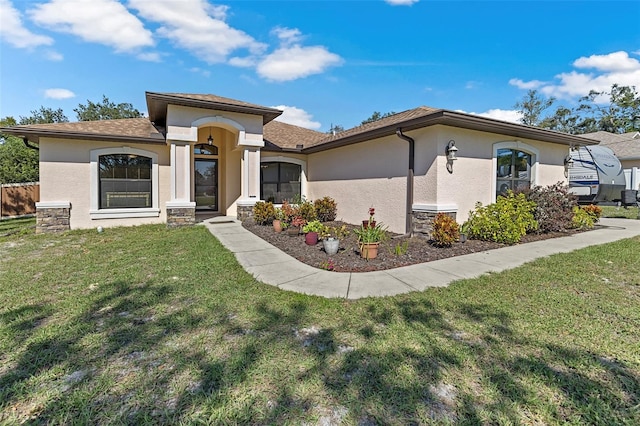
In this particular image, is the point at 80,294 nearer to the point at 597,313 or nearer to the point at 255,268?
the point at 255,268

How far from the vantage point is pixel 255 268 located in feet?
17.3

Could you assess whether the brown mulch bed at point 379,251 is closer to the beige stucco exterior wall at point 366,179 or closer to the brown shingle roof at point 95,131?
the beige stucco exterior wall at point 366,179

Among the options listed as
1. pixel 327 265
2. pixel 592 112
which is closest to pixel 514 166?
pixel 327 265

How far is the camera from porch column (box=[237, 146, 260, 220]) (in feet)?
35.0

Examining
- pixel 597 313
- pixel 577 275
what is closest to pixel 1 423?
pixel 597 313

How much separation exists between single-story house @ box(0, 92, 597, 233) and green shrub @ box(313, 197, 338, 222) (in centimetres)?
27

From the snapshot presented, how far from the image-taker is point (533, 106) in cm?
3644

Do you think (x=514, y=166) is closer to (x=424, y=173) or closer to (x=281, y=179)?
(x=424, y=173)

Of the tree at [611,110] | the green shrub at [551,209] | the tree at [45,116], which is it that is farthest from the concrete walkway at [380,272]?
the tree at [45,116]

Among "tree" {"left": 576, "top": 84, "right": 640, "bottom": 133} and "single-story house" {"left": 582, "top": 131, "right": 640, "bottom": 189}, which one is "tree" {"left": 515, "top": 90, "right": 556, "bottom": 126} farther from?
"single-story house" {"left": 582, "top": 131, "right": 640, "bottom": 189}

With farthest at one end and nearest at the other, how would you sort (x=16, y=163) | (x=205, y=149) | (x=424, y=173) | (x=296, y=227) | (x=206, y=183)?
(x=16, y=163)
(x=206, y=183)
(x=205, y=149)
(x=296, y=227)
(x=424, y=173)

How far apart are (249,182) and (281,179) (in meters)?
2.43

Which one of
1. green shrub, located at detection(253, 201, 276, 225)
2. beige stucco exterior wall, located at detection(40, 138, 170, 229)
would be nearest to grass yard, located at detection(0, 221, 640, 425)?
green shrub, located at detection(253, 201, 276, 225)

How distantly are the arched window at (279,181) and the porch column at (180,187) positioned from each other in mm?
3468
